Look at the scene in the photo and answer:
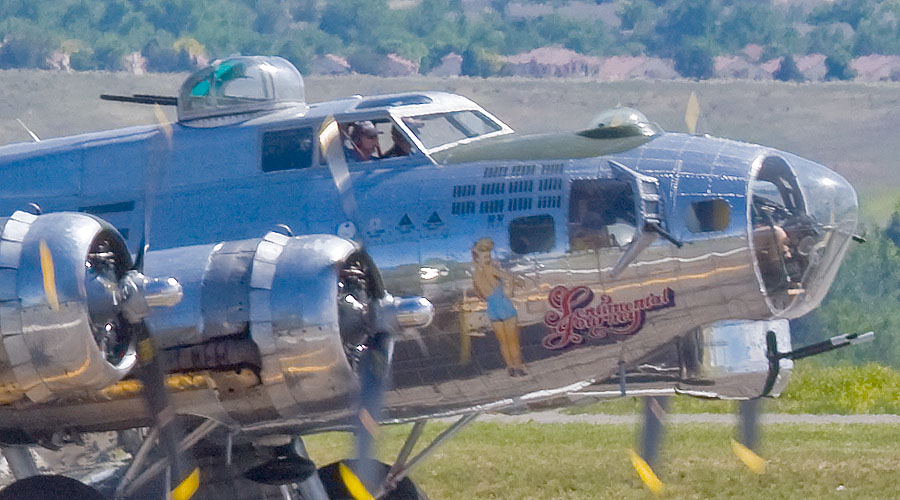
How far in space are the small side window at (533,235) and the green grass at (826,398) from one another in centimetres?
1609

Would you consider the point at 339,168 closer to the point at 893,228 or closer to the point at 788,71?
the point at 893,228

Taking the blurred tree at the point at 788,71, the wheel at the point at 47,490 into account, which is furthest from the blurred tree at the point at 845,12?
the wheel at the point at 47,490

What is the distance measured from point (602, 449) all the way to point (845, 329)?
17593 millimetres

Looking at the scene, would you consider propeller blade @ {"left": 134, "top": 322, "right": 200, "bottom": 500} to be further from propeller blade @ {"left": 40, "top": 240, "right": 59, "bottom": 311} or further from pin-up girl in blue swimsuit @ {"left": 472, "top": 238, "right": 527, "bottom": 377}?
pin-up girl in blue swimsuit @ {"left": 472, "top": 238, "right": 527, "bottom": 377}

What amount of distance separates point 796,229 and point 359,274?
348cm

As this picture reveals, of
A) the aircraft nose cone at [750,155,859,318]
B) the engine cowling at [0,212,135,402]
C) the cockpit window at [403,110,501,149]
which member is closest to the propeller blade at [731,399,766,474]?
the aircraft nose cone at [750,155,859,318]

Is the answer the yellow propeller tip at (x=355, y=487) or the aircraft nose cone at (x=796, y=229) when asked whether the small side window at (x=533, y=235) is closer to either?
the aircraft nose cone at (x=796, y=229)

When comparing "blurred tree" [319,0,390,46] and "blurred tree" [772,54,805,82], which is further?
"blurred tree" [319,0,390,46]

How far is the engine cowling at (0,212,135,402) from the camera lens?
35.6ft

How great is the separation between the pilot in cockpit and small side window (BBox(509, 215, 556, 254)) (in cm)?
164

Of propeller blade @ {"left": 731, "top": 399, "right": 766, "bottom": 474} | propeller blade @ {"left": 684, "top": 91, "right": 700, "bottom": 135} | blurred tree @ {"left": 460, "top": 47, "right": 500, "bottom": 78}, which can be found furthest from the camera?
blurred tree @ {"left": 460, "top": 47, "right": 500, "bottom": 78}

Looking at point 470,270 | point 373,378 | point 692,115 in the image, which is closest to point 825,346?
point 692,115

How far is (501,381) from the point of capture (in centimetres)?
1315

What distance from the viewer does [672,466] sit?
20734mm
